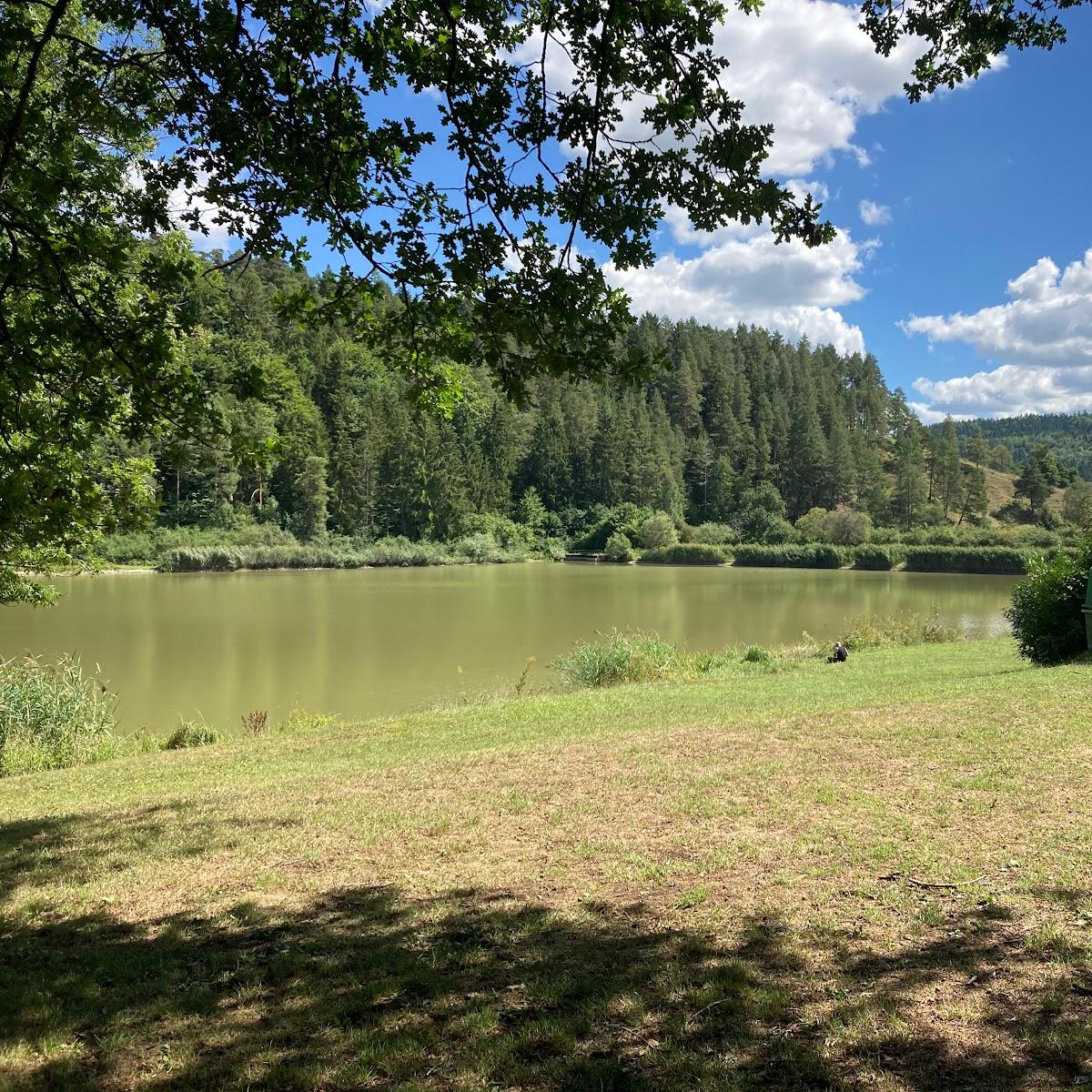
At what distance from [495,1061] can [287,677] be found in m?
16.5

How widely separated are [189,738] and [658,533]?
74136mm

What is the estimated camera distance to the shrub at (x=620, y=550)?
82.9 metres

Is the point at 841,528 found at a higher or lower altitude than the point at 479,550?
higher

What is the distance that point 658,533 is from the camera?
8375 centimetres

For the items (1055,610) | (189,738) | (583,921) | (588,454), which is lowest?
(189,738)

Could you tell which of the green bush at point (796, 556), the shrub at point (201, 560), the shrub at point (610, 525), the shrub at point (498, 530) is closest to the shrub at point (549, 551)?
the shrub at point (498, 530)

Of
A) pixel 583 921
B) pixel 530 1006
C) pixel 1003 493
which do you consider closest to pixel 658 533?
pixel 1003 493

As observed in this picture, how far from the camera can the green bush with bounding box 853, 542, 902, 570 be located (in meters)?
69.1

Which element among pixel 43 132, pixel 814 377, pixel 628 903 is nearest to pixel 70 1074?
pixel 628 903

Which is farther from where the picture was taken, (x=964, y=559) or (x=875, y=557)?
(x=875, y=557)

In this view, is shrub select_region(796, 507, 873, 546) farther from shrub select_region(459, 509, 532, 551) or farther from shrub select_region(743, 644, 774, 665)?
shrub select_region(743, 644, 774, 665)

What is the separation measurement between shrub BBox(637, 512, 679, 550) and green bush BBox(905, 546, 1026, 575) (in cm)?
2363

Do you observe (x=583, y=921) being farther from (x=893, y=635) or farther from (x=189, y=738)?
(x=893, y=635)

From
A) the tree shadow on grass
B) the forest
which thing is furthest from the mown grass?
the forest
